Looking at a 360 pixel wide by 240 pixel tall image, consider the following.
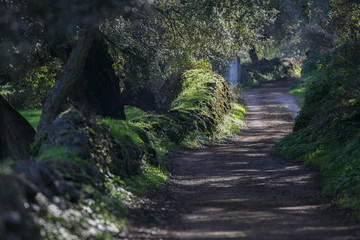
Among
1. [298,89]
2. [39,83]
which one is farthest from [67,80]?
[298,89]

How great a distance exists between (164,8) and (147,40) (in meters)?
2.19

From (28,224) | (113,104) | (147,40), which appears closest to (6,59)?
(113,104)

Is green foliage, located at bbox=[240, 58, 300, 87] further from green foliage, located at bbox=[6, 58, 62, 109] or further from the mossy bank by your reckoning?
the mossy bank

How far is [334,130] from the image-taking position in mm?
14289

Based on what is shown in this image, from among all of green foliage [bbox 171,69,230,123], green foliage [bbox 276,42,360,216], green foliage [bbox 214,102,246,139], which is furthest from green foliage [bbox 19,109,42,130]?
green foliage [bbox 276,42,360,216]

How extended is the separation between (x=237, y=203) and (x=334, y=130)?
18.4 feet

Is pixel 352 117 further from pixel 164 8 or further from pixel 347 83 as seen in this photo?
pixel 164 8

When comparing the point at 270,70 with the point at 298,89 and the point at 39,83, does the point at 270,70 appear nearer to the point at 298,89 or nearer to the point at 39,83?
the point at 298,89

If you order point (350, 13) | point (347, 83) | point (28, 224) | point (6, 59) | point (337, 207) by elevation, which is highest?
point (350, 13)

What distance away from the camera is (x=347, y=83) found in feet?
53.3

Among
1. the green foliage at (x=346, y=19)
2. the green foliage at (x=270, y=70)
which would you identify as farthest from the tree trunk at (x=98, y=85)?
the green foliage at (x=270, y=70)

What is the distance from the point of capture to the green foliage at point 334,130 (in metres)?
10.4

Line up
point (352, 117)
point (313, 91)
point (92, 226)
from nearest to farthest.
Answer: point (92, 226)
point (352, 117)
point (313, 91)

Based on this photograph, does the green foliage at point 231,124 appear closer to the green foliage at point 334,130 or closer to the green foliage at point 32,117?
the green foliage at point 334,130
